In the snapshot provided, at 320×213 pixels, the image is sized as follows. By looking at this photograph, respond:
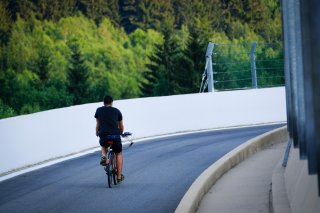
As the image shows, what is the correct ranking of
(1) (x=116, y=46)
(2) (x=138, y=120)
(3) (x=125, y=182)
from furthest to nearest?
(1) (x=116, y=46)
(2) (x=138, y=120)
(3) (x=125, y=182)

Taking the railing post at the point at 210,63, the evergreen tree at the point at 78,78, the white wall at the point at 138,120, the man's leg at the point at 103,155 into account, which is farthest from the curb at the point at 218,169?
the evergreen tree at the point at 78,78

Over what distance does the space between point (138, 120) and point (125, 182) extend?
10.7m

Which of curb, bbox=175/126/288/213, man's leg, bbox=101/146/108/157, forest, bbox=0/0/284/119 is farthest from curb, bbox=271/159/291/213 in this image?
forest, bbox=0/0/284/119

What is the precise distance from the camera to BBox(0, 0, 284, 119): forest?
117500 mm

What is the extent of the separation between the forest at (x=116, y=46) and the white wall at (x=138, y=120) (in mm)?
70282

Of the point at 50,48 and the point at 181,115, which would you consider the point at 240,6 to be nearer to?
the point at 50,48

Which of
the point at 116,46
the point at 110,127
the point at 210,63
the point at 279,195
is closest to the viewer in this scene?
the point at 279,195

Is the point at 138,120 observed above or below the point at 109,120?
below

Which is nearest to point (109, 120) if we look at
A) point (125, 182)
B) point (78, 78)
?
point (125, 182)

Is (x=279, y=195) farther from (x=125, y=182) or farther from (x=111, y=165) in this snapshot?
(x=125, y=182)

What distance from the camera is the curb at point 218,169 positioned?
1102cm

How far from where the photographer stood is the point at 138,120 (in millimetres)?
26062

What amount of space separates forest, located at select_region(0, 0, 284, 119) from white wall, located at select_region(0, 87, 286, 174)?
70.3 metres

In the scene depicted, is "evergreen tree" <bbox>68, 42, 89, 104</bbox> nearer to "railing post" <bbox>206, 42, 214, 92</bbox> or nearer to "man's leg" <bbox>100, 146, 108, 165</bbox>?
"railing post" <bbox>206, 42, 214, 92</bbox>
